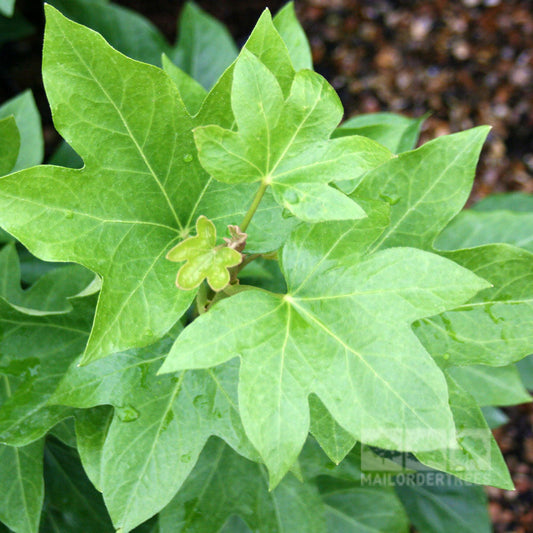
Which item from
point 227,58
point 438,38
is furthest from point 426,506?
point 438,38

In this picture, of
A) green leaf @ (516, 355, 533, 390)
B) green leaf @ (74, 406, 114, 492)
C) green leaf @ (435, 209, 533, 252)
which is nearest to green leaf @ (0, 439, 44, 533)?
green leaf @ (74, 406, 114, 492)

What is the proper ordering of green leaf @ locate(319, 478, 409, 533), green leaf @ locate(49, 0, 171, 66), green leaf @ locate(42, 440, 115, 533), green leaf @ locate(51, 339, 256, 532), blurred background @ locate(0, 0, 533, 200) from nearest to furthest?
green leaf @ locate(51, 339, 256, 532) < green leaf @ locate(42, 440, 115, 533) < green leaf @ locate(319, 478, 409, 533) < green leaf @ locate(49, 0, 171, 66) < blurred background @ locate(0, 0, 533, 200)

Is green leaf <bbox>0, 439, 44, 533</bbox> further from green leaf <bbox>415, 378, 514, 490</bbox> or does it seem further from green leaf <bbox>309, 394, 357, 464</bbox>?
green leaf <bbox>415, 378, 514, 490</bbox>

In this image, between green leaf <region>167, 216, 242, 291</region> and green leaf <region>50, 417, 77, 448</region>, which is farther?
green leaf <region>50, 417, 77, 448</region>

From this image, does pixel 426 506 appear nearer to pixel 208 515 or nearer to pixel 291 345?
pixel 208 515

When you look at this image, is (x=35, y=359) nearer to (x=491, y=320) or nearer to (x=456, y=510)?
(x=491, y=320)

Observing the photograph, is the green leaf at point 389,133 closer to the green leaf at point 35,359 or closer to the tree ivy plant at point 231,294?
the tree ivy plant at point 231,294

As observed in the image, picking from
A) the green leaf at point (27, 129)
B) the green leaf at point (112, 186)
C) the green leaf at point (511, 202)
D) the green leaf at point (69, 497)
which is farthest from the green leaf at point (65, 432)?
the green leaf at point (511, 202)
